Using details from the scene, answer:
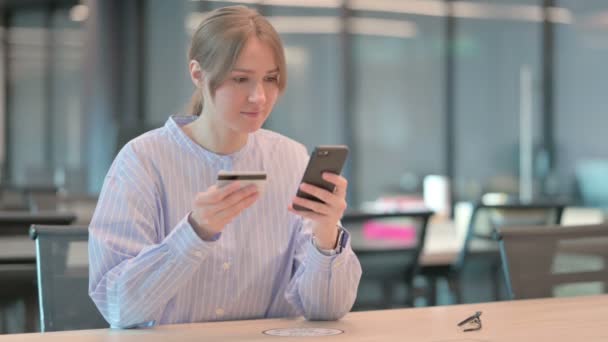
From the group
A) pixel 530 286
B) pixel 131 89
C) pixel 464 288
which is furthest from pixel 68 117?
pixel 530 286

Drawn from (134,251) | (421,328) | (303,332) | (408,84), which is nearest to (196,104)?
(134,251)

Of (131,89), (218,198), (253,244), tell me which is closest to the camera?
(218,198)

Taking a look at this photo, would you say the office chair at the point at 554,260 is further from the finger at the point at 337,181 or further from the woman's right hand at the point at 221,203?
the woman's right hand at the point at 221,203

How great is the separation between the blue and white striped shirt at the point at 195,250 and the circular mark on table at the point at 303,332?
118 millimetres

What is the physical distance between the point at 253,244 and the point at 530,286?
77cm

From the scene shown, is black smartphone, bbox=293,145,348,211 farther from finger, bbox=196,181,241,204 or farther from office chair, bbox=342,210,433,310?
office chair, bbox=342,210,433,310

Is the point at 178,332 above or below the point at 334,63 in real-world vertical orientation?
below

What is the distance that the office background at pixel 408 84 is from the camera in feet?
25.1

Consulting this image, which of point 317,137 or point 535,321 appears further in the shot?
point 317,137

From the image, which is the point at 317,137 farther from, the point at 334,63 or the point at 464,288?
the point at 464,288

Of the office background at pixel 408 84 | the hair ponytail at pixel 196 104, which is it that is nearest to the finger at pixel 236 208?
the hair ponytail at pixel 196 104

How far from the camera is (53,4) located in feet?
49.9

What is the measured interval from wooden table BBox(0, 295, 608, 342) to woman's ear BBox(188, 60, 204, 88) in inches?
21.2

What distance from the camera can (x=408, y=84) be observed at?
29.2 ft
